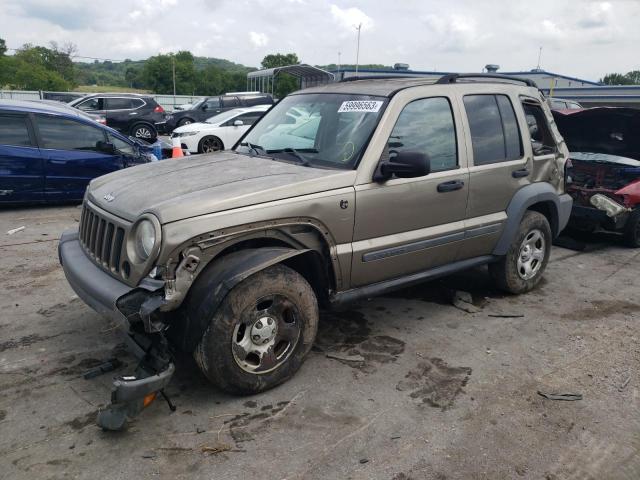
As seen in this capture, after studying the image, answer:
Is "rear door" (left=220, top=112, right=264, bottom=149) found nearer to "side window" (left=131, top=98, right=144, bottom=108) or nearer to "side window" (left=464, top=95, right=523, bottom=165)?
"side window" (left=131, top=98, right=144, bottom=108)

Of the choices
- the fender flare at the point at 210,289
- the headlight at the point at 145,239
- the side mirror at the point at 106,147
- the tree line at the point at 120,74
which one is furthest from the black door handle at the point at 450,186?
the tree line at the point at 120,74

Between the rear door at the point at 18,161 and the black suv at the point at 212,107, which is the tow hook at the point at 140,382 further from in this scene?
the black suv at the point at 212,107

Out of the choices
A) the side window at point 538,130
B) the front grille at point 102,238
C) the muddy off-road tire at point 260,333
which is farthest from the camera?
the side window at point 538,130

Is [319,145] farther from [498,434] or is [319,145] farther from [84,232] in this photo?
[498,434]

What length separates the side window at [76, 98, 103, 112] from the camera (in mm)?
18672

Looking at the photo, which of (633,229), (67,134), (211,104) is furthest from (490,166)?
(211,104)

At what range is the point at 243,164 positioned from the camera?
393cm

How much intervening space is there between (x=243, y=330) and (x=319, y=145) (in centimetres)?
152

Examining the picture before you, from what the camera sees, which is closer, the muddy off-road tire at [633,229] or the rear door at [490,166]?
the rear door at [490,166]

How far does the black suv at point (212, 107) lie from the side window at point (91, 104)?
2647 millimetres

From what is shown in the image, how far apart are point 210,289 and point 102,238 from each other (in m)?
0.95

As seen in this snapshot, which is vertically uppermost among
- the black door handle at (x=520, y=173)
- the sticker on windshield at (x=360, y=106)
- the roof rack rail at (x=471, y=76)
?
the roof rack rail at (x=471, y=76)

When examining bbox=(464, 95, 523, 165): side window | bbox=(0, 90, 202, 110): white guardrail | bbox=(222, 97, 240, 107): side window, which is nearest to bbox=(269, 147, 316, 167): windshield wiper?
bbox=(464, 95, 523, 165): side window

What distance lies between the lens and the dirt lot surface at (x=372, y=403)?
8.99ft
